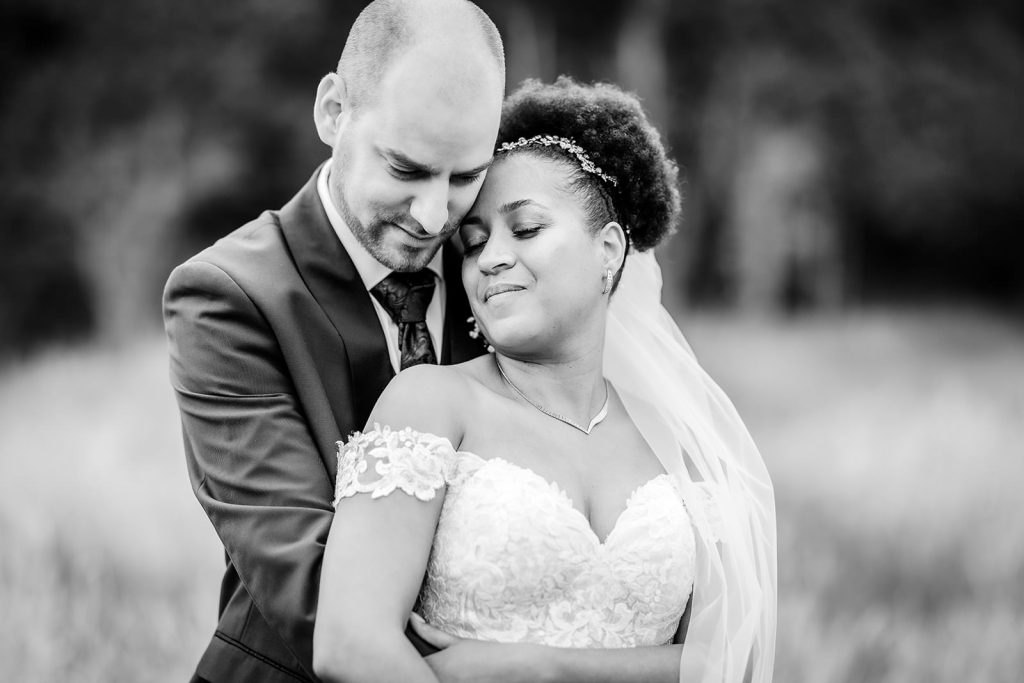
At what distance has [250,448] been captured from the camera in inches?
107

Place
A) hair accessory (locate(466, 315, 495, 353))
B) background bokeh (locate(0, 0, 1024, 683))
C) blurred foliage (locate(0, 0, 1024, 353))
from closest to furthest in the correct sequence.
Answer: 1. hair accessory (locate(466, 315, 495, 353))
2. background bokeh (locate(0, 0, 1024, 683))
3. blurred foliage (locate(0, 0, 1024, 353))

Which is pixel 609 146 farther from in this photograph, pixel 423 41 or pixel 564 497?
pixel 564 497

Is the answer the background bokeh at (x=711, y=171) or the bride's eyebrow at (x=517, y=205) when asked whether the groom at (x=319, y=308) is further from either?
the background bokeh at (x=711, y=171)

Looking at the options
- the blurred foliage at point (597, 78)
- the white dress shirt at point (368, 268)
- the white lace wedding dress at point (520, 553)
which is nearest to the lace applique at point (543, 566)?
the white lace wedding dress at point (520, 553)

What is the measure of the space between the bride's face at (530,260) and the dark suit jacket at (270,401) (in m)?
0.34

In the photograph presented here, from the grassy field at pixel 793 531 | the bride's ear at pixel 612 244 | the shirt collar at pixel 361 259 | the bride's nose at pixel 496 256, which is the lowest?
the grassy field at pixel 793 531

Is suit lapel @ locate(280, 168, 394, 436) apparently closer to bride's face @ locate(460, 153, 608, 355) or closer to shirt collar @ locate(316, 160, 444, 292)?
shirt collar @ locate(316, 160, 444, 292)

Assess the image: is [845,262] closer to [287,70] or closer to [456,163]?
[287,70]

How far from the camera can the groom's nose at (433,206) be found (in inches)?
113

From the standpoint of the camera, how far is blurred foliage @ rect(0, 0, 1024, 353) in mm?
16500

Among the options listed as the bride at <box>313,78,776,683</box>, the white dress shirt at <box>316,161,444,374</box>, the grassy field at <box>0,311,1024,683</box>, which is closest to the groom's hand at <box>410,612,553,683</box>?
the bride at <box>313,78,776,683</box>

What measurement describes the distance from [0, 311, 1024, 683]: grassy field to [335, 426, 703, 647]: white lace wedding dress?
108 inches

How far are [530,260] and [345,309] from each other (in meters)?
0.54

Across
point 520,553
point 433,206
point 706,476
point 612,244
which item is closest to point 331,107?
point 433,206
